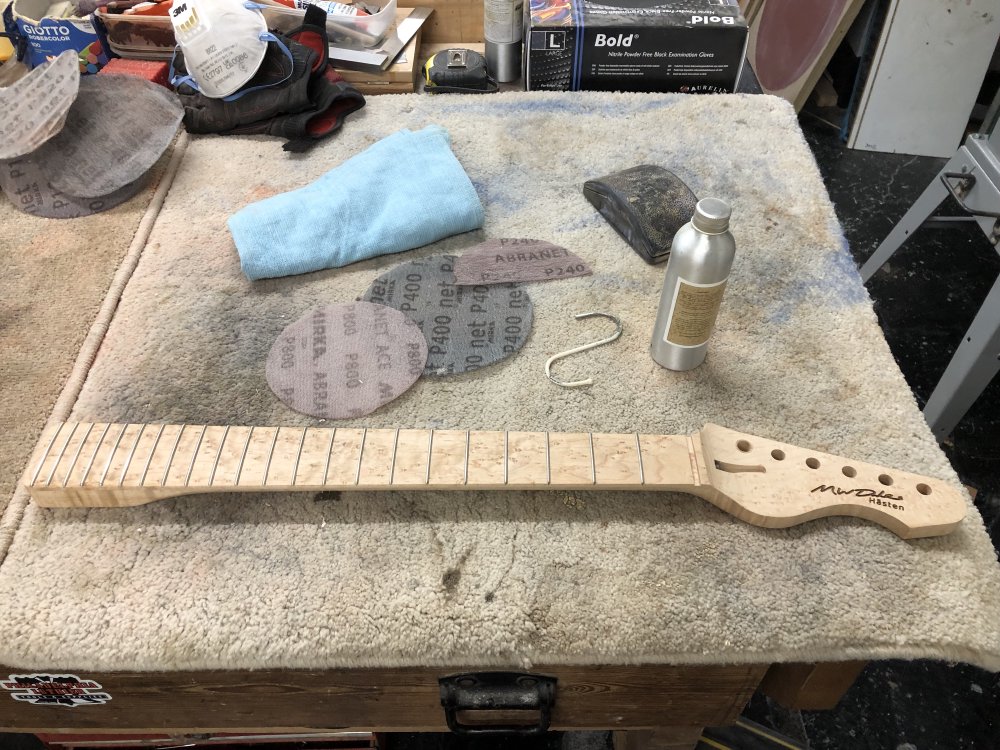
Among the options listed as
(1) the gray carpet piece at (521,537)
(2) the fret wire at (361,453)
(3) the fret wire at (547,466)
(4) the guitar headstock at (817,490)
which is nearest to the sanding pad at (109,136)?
(1) the gray carpet piece at (521,537)

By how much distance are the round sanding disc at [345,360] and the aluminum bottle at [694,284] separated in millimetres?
235

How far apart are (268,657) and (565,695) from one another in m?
0.25

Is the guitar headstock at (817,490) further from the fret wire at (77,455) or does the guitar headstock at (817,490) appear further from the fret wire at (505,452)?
the fret wire at (77,455)

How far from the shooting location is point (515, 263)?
78 cm

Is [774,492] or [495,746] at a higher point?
[774,492]

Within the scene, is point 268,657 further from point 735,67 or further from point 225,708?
point 735,67

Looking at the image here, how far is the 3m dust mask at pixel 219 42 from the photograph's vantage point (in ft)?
2.97

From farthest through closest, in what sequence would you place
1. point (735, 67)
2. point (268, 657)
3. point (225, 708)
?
point (735, 67), point (225, 708), point (268, 657)

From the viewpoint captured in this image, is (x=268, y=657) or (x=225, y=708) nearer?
(x=268, y=657)

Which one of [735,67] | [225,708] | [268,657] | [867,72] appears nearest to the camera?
[268,657]

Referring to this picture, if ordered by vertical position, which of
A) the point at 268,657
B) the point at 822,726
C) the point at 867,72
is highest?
the point at 268,657

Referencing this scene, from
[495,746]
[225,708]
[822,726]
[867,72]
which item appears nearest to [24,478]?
[225,708]

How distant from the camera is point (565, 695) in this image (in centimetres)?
59

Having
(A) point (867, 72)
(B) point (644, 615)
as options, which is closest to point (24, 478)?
(B) point (644, 615)
